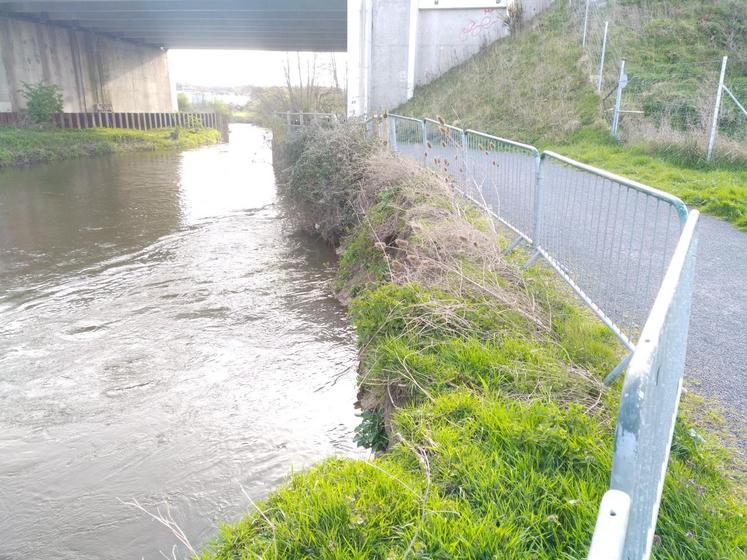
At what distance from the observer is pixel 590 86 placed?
53.7 ft

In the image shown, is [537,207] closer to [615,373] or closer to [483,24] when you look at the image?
[615,373]

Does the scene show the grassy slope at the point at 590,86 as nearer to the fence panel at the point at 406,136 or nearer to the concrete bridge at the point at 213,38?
the concrete bridge at the point at 213,38

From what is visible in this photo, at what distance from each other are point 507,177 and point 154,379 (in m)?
4.58

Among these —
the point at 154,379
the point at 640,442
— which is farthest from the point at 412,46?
the point at 640,442

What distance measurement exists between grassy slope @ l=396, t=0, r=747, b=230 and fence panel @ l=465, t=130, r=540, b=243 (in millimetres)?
3803

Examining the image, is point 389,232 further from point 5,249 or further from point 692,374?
point 5,249

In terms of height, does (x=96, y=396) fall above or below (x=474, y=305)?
below

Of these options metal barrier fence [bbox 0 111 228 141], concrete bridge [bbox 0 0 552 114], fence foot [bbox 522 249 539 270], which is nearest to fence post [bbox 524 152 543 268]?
fence foot [bbox 522 249 539 270]

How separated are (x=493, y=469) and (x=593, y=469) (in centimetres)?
47

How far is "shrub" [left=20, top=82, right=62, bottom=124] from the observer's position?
2866cm

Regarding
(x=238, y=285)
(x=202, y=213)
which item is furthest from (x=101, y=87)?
(x=238, y=285)

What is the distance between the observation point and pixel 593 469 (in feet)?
8.68

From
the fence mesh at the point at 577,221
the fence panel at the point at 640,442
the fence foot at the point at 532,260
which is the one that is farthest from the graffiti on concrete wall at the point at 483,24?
the fence panel at the point at 640,442

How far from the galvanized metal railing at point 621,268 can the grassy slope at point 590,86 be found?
3151mm
